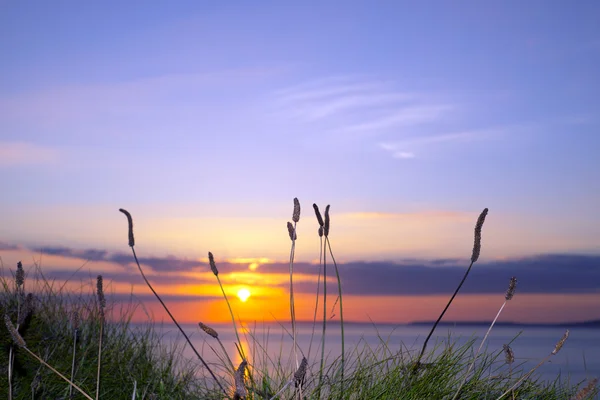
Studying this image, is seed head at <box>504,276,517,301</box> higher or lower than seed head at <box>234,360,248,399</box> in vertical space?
higher

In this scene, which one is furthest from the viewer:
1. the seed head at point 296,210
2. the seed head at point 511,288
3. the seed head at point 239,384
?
the seed head at point 296,210

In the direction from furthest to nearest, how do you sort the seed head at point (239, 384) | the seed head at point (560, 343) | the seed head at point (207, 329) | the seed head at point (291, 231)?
the seed head at point (291, 231) < the seed head at point (207, 329) < the seed head at point (560, 343) < the seed head at point (239, 384)

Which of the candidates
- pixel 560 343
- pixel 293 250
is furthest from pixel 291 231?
pixel 560 343

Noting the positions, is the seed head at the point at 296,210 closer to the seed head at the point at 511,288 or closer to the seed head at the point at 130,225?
the seed head at the point at 130,225

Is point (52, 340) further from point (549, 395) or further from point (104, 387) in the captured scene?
point (549, 395)

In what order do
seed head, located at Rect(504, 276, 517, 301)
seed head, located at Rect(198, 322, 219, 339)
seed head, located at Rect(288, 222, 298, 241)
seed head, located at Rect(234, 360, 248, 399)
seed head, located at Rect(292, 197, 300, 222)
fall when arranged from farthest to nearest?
seed head, located at Rect(288, 222, 298, 241)
seed head, located at Rect(292, 197, 300, 222)
seed head, located at Rect(504, 276, 517, 301)
seed head, located at Rect(198, 322, 219, 339)
seed head, located at Rect(234, 360, 248, 399)

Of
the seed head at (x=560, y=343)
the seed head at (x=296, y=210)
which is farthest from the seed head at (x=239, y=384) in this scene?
the seed head at (x=560, y=343)

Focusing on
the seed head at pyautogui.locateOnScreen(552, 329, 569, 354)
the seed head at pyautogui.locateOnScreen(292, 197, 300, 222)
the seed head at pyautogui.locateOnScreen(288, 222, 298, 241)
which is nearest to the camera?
the seed head at pyautogui.locateOnScreen(552, 329, 569, 354)

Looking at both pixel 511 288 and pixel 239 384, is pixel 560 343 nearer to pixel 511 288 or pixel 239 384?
pixel 511 288

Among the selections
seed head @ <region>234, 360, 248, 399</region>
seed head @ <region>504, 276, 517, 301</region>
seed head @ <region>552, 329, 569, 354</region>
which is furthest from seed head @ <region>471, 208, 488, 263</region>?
seed head @ <region>234, 360, 248, 399</region>

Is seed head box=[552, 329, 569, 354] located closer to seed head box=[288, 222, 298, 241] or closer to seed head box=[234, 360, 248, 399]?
seed head box=[288, 222, 298, 241]

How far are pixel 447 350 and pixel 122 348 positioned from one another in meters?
4.98

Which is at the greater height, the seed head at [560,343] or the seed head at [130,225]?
the seed head at [130,225]

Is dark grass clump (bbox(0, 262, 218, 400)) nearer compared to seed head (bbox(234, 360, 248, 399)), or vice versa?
seed head (bbox(234, 360, 248, 399))
